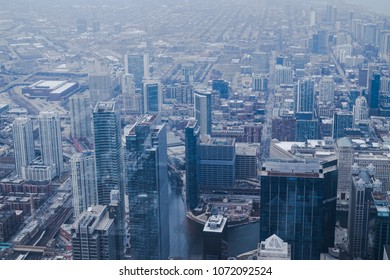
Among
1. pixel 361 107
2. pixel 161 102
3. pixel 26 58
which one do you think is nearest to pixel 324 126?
pixel 361 107

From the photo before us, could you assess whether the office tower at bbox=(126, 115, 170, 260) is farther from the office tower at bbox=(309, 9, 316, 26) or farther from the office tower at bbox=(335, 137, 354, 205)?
the office tower at bbox=(309, 9, 316, 26)

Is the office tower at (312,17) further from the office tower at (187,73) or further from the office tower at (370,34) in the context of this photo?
the office tower at (187,73)

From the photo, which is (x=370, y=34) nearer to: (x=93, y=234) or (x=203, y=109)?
(x=203, y=109)

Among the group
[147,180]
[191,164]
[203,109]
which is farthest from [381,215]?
[203,109]

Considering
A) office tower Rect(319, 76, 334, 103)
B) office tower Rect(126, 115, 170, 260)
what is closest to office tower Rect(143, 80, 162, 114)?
office tower Rect(126, 115, 170, 260)
